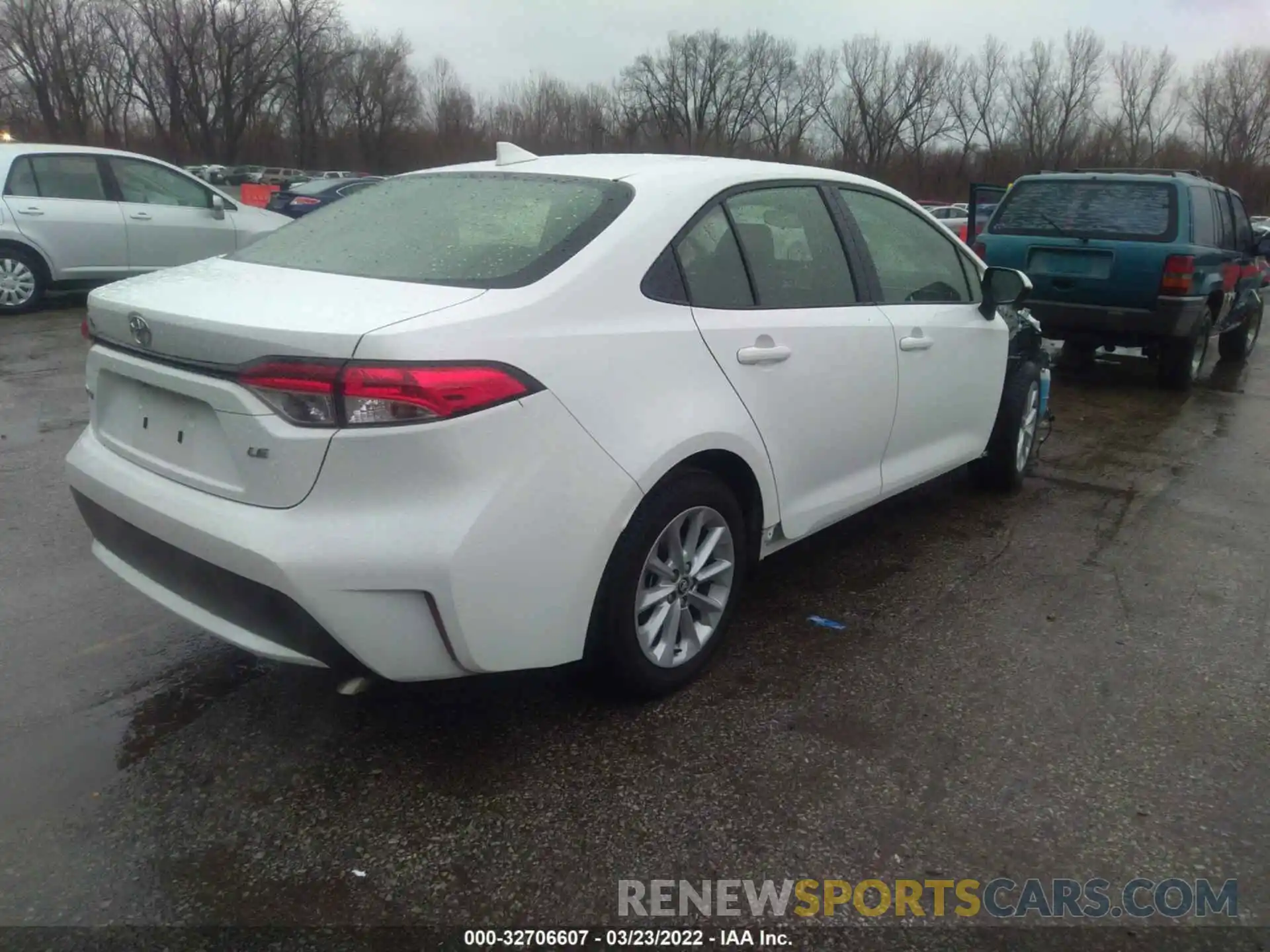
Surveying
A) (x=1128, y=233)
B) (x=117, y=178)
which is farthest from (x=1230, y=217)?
(x=117, y=178)

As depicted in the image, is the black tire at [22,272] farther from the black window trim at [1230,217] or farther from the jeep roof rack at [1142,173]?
the black window trim at [1230,217]

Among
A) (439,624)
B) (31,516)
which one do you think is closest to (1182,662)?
(439,624)

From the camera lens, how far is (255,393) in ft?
7.87

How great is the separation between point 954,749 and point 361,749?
1688 millimetres

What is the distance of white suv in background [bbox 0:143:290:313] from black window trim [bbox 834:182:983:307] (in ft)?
25.9

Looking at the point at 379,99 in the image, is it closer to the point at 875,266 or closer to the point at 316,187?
the point at 316,187

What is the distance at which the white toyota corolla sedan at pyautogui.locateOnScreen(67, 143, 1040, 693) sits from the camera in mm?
2354

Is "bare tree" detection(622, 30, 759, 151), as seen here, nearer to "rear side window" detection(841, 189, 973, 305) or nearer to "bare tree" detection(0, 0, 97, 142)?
"bare tree" detection(0, 0, 97, 142)

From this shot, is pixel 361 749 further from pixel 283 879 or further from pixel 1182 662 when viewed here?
pixel 1182 662

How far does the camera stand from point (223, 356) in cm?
244

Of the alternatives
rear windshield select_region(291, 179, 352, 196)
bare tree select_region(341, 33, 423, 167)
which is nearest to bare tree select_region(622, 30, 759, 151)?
bare tree select_region(341, 33, 423, 167)

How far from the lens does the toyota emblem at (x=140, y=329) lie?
265 cm

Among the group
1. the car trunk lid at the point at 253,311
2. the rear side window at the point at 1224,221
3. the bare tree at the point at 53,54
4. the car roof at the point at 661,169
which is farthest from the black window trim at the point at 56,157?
the bare tree at the point at 53,54

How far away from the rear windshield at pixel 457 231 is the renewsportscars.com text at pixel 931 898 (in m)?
1.55
